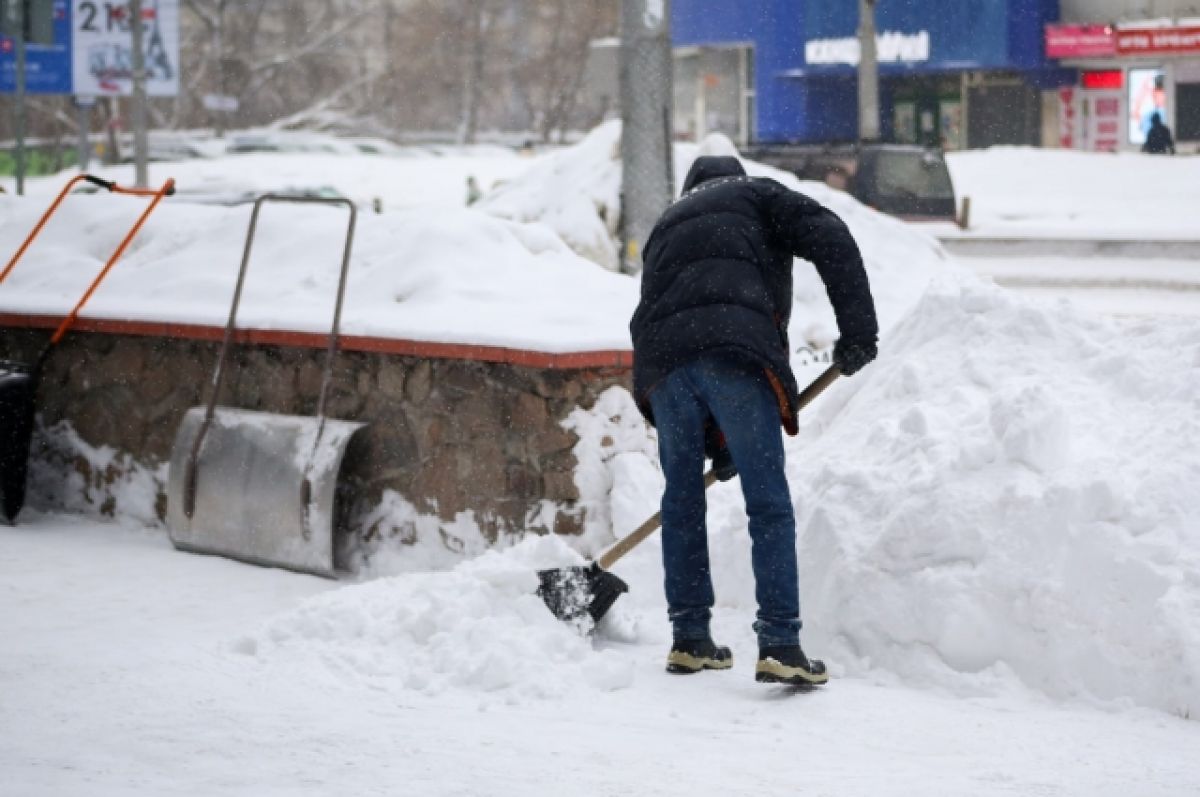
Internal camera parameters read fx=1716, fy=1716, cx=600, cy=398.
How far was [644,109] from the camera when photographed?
1004cm

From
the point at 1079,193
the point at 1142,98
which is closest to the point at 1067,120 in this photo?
the point at 1142,98

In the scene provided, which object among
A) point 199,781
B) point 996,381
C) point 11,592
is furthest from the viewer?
point 11,592

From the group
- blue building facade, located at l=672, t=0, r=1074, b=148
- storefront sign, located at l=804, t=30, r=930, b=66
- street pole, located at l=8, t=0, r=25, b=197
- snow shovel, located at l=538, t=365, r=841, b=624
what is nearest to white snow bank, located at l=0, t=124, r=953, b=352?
snow shovel, located at l=538, t=365, r=841, b=624

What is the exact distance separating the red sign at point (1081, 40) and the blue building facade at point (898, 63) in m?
0.29

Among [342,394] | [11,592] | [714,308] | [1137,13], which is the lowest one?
[11,592]

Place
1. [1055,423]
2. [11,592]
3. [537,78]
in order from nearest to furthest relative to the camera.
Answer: [1055,423], [11,592], [537,78]

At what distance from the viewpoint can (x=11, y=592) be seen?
645 centimetres

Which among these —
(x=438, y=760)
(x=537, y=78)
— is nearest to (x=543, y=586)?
(x=438, y=760)

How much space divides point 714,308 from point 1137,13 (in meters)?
33.4

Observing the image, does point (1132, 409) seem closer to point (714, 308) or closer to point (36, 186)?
point (714, 308)

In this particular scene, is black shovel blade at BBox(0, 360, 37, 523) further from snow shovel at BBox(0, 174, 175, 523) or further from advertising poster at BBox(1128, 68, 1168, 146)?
advertising poster at BBox(1128, 68, 1168, 146)

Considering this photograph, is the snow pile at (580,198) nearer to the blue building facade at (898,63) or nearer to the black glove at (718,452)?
the black glove at (718,452)

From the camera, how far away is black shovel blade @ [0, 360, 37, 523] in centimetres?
773

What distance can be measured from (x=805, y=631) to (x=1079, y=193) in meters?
23.2
